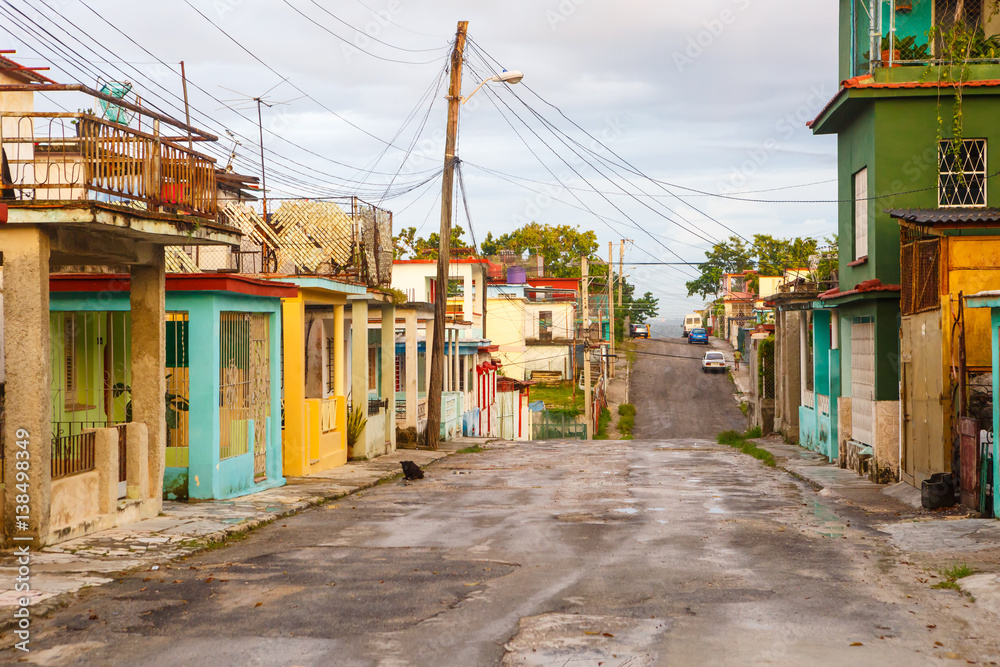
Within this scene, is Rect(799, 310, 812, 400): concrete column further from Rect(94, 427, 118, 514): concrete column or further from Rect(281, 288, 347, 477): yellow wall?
Rect(94, 427, 118, 514): concrete column

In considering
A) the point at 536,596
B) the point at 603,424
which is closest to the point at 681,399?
the point at 603,424

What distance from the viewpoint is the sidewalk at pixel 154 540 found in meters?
8.51

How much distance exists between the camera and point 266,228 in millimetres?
19938

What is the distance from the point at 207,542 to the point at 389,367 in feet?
45.8

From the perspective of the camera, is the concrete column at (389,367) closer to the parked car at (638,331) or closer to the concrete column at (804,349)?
the concrete column at (804,349)

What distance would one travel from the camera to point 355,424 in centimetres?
2175

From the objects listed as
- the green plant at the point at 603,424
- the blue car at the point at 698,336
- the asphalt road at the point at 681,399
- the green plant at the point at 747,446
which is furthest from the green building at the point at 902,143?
the blue car at the point at 698,336

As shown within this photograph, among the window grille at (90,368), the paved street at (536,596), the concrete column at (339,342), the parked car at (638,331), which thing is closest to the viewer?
the paved street at (536,596)

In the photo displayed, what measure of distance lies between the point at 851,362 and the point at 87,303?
15.3 meters

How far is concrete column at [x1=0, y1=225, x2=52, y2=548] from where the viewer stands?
32.8 ft

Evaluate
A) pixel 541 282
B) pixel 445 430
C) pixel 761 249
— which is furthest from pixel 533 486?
pixel 761 249

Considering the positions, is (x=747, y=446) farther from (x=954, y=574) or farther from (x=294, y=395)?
(x=954, y=574)

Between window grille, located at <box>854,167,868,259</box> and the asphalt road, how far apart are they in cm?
2178

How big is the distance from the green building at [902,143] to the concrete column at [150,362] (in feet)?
40.5
